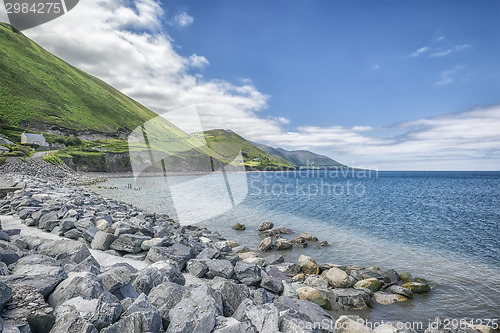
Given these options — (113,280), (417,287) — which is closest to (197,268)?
(113,280)

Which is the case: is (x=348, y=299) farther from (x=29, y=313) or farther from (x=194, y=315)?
(x=29, y=313)

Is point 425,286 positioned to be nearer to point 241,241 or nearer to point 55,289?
point 241,241

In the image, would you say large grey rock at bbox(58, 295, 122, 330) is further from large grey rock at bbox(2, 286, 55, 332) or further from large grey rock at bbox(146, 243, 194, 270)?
large grey rock at bbox(146, 243, 194, 270)

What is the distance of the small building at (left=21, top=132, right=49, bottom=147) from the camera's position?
98.9 metres

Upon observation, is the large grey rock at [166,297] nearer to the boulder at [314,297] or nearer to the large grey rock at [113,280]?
the large grey rock at [113,280]

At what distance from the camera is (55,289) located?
5070 mm

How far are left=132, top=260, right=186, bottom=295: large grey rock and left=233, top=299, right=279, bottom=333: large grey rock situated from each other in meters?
2.12

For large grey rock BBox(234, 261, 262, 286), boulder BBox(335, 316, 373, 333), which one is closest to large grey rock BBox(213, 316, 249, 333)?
boulder BBox(335, 316, 373, 333)

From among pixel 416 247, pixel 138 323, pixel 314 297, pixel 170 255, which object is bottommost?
pixel 416 247

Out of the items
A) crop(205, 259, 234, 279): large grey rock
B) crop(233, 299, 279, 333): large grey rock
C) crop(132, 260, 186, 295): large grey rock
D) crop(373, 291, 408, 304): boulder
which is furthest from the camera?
crop(373, 291, 408, 304): boulder

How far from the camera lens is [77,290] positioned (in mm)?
4973

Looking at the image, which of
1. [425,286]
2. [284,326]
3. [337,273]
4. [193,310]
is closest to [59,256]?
[193,310]

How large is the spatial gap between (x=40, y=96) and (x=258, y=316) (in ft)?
628

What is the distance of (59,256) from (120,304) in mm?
3702
